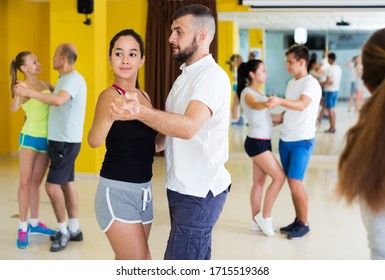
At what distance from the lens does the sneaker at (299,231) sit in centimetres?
369

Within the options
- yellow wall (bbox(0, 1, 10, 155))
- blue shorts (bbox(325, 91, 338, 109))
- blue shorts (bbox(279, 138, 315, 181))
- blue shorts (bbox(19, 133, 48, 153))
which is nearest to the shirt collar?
blue shorts (bbox(19, 133, 48, 153))

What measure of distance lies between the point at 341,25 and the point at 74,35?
236 inches

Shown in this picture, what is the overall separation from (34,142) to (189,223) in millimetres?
1878

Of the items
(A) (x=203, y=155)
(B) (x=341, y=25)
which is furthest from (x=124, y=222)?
(B) (x=341, y=25)

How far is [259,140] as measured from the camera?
366 centimetres

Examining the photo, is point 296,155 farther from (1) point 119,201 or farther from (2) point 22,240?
(1) point 119,201

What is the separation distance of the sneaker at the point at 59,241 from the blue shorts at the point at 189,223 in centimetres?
177

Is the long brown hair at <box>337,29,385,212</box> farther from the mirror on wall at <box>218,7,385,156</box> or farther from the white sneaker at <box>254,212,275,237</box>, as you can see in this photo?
the mirror on wall at <box>218,7,385,156</box>

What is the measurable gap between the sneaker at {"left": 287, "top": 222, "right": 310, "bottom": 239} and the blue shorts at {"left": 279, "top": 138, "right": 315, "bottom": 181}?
0.35m

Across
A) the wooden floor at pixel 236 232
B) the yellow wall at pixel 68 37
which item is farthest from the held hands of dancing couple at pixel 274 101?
the yellow wall at pixel 68 37

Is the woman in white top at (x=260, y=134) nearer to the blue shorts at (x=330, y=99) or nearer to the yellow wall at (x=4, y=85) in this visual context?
the yellow wall at (x=4, y=85)

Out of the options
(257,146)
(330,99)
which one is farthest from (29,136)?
(330,99)
